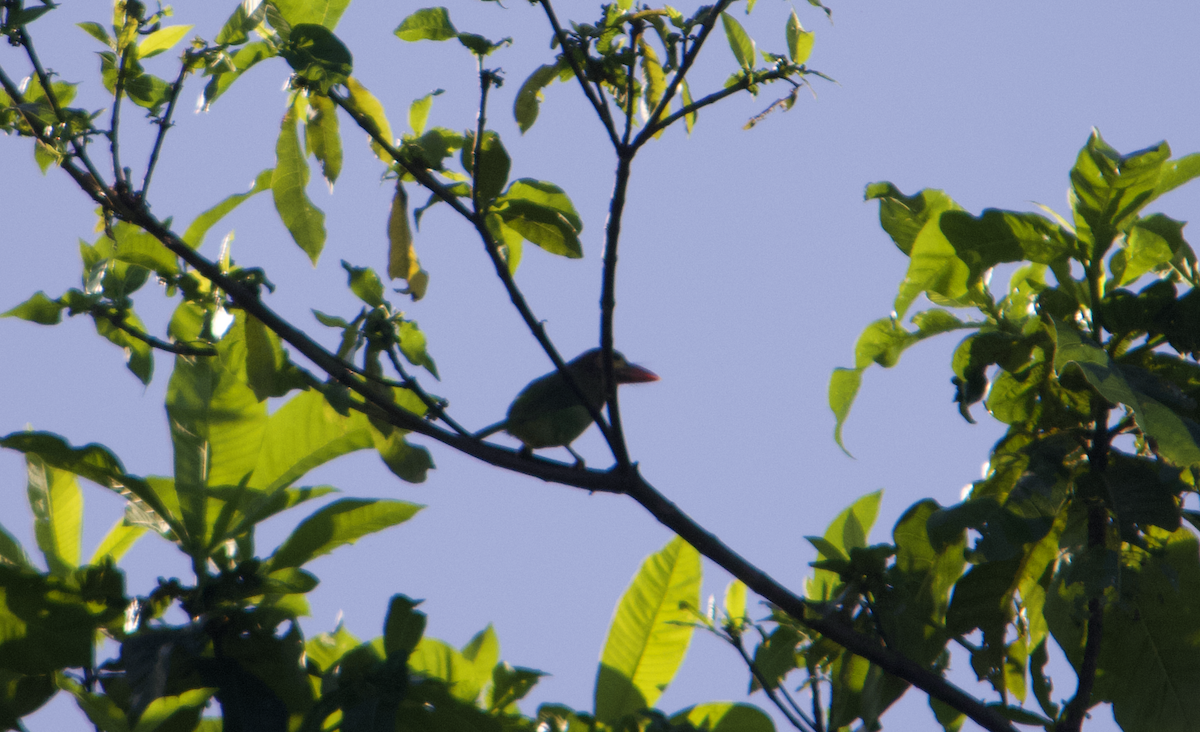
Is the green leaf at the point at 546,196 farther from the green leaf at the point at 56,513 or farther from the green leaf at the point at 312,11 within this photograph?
the green leaf at the point at 56,513

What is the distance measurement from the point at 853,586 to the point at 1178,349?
81cm

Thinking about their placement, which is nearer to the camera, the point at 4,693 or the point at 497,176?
the point at 497,176

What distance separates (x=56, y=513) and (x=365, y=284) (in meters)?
1.31

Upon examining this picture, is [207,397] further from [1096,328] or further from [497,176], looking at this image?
[1096,328]

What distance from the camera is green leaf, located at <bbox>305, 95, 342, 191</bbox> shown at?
2.26 meters

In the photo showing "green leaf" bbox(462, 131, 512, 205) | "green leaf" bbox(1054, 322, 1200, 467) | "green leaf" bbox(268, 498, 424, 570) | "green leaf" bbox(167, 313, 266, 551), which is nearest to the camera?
"green leaf" bbox(1054, 322, 1200, 467)

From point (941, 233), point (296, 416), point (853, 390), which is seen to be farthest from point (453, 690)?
point (941, 233)

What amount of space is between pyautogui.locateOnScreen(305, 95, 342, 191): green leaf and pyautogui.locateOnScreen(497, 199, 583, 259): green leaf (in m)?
0.46

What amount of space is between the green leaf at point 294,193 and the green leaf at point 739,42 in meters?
0.96

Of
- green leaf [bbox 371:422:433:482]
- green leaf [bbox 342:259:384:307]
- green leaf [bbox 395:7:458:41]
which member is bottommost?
green leaf [bbox 371:422:433:482]

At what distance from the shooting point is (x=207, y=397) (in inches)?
104

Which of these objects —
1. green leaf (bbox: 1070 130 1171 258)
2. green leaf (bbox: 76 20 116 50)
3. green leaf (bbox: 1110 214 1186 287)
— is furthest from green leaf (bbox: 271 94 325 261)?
green leaf (bbox: 1110 214 1186 287)

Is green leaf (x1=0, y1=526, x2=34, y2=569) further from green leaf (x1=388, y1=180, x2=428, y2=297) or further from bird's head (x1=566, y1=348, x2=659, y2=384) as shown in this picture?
bird's head (x1=566, y1=348, x2=659, y2=384)

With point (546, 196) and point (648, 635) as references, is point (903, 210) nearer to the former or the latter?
point (546, 196)
